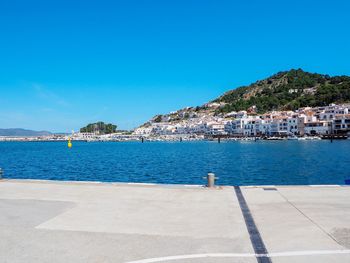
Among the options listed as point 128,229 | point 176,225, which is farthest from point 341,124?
point 128,229

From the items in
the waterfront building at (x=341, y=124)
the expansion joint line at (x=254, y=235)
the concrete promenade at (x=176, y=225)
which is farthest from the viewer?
the waterfront building at (x=341, y=124)

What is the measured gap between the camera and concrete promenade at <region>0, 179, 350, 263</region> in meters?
6.11

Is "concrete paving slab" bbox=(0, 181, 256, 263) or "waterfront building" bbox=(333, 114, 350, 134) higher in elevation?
"waterfront building" bbox=(333, 114, 350, 134)

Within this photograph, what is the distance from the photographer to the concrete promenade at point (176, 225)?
611cm

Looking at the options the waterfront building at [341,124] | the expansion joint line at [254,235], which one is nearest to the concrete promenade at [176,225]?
the expansion joint line at [254,235]

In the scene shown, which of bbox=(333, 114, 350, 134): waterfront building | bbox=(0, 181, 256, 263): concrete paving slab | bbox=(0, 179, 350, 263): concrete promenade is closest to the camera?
bbox=(0, 179, 350, 263): concrete promenade

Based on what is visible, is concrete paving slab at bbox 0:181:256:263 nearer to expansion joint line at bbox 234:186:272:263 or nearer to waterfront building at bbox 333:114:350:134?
expansion joint line at bbox 234:186:272:263

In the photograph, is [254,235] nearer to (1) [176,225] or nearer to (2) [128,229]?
(1) [176,225]

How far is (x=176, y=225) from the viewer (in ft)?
26.3

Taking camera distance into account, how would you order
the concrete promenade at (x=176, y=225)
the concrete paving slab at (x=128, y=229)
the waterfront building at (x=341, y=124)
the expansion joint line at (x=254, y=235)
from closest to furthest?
1. the expansion joint line at (x=254, y=235)
2. the concrete promenade at (x=176, y=225)
3. the concrete paving slab at (x=128, y=229)
4. the waterfront building at (x=341, y=124)

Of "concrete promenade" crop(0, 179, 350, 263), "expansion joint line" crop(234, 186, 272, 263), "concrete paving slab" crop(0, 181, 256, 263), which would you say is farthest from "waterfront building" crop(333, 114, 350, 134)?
"expansion joint line" crop(234, 186, 272, 263)

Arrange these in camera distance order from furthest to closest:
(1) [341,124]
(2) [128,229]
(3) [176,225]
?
1. (1) [341,124]
2. (3) [176,225]
3. (2) [128,229]

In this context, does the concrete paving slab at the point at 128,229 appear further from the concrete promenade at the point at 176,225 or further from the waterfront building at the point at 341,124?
the waterfront building at the point at 341,124


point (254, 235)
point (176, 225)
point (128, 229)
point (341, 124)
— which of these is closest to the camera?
point (254, 235)
